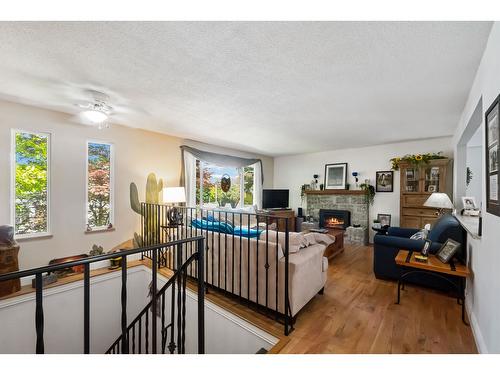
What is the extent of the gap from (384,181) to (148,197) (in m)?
5.51

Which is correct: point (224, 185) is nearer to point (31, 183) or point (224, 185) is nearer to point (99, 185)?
point (99, 185)

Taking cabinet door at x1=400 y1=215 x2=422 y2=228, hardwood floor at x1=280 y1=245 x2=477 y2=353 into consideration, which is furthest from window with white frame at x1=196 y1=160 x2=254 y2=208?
cabinet door at x1=400 y1=215 x2=422 y2=228

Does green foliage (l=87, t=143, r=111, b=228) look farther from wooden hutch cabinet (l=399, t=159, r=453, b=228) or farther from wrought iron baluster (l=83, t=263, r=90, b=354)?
wooden hutch cabinet (l=399, t=159, r=453, b=228)

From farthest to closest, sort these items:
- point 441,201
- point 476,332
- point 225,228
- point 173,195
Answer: point 173,195 → point 441,201 → point 225,228 → point 476,332

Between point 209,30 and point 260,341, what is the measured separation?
268 centimetres

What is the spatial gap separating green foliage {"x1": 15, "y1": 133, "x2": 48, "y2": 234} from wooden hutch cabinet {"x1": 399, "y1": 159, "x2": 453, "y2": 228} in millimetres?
6701

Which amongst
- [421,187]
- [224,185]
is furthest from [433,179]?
[224,185]

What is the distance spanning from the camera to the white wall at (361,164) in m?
5.10

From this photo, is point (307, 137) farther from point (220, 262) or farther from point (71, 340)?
point (71, 340)

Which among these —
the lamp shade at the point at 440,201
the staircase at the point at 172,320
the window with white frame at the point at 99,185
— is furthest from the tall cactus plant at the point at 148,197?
the lamp shade at the point at 440,201

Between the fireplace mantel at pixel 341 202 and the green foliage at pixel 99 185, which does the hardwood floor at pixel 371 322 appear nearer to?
the green foliage at pixel 99 185

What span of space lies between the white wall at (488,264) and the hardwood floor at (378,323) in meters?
0.23

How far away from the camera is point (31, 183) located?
312 centimetres
